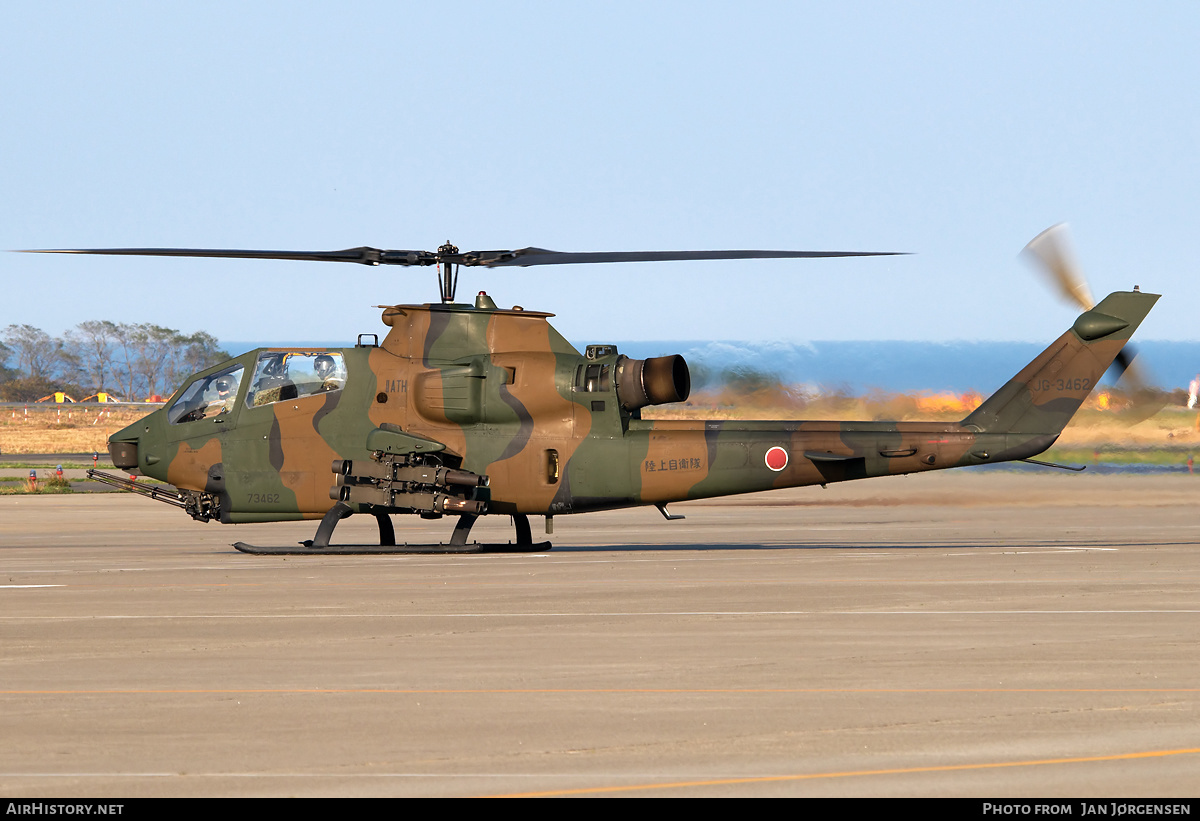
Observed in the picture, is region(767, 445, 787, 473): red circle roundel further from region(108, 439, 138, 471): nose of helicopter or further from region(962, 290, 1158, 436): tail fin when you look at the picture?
region(108, 439, 138, 471): nose of helicopter

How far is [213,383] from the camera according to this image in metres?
20.3

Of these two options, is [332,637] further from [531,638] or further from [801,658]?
[801,658]

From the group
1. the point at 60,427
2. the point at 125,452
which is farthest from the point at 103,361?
the point at 125,452

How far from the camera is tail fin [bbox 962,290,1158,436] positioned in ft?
59.6

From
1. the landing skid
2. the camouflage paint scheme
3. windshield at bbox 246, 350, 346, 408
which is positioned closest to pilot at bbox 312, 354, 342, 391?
windshield at bbox 246, 350, 346, 408

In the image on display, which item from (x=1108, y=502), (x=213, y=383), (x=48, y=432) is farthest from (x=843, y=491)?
(x=48, y=432)

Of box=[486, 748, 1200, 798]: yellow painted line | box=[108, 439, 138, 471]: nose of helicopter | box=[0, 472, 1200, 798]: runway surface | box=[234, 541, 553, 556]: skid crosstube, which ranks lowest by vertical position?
box=[234, 541, 553, 556]: skid crosstube

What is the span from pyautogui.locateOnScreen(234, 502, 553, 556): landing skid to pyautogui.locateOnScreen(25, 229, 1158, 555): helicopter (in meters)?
0.05

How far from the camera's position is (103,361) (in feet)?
477

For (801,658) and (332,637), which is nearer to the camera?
(801,658)

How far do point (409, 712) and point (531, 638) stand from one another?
316cm

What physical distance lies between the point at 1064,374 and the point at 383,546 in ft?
33.1

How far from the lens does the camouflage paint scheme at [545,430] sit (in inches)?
726

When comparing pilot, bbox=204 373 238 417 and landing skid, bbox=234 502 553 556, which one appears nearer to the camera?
landing skid, bbox=234 502 553 556
